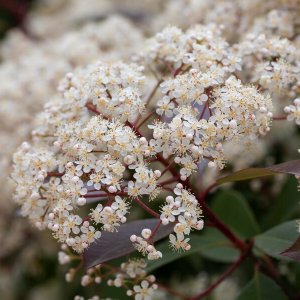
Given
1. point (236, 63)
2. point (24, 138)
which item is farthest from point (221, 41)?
point (24, 138)

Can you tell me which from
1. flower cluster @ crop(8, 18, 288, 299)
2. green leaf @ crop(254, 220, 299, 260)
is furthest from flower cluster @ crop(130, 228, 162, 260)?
green leaf @ crop(254, 220, 299, 260)

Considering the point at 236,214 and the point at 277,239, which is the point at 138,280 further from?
the point at 236,214

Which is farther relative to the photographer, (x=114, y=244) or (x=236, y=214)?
(x=236, y=214)

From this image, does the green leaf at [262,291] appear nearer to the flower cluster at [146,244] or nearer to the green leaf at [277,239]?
the green leaf at [277,239]

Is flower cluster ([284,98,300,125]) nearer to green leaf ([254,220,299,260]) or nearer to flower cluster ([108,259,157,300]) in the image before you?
green leaf ([254,220,299,260])

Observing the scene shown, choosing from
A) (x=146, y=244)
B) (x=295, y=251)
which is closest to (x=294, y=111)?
(x=295, y=251)

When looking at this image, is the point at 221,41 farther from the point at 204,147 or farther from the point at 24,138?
the point at 24,138
